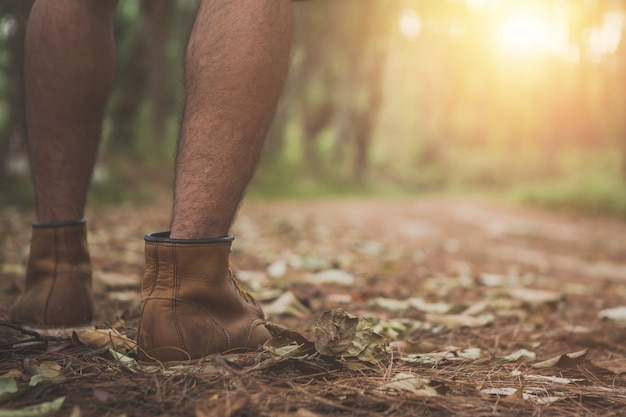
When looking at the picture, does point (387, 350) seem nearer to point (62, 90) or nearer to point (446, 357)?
point (446, 357)

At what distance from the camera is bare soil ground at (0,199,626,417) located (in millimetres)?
1004

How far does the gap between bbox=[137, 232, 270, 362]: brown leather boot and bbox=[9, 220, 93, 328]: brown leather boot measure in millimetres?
381

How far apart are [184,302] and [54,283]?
483mm

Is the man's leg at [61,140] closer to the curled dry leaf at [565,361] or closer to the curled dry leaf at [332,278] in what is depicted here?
the curled dry leaf at [565,361]

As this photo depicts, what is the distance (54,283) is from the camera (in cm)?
154

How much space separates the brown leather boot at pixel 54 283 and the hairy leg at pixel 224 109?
447 millimetres

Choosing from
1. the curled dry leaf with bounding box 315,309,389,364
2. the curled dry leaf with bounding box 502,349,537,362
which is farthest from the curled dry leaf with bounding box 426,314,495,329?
the curled dry leaf with bounding box 315,309,389,364

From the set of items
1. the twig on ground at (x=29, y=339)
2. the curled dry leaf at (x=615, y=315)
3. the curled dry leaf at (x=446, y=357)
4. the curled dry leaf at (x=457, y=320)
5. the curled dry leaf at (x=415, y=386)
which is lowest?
the curled dry leaf at (x=615, y=315)

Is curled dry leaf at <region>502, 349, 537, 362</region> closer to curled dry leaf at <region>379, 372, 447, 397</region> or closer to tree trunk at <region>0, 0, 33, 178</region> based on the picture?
curled dry leaf at <region>379, 372, 447, 397</region>

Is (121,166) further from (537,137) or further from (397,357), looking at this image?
(537,137)

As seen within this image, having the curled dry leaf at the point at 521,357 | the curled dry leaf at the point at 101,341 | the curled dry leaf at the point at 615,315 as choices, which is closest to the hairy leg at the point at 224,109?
the curled dry leaf at the point at 101,341

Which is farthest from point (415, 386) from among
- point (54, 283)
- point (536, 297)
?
point (536, 297)

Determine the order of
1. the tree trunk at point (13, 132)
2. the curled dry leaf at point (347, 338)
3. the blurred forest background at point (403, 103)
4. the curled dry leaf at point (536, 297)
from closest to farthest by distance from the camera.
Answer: the curled dry leaf at point (347, 338) → the curled dry leaf at point (536, 297) → the tree trunk at point (13, 132) → the blurred forest background at point (403, 103)

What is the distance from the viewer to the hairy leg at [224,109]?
1.26 meters
